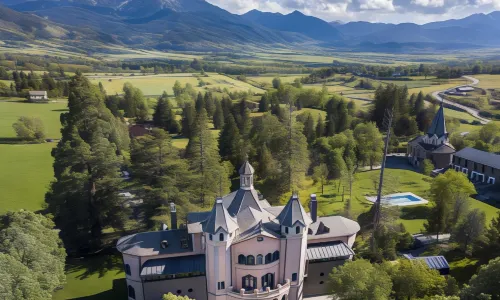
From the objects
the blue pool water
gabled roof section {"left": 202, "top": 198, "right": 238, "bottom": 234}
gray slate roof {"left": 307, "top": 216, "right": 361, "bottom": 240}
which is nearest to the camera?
gabled roof section {"left": 202, "top": 198, "right": 238, "bottom": 234}

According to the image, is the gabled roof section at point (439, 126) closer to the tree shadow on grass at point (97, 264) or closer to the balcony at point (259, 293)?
the balcony at point (259, 293)

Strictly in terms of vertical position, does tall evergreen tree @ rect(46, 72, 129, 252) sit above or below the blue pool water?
above

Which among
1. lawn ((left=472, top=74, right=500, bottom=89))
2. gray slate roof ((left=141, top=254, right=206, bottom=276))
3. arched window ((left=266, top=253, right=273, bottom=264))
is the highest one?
lawn ((left=472, top=74, right=500, bottom=89))

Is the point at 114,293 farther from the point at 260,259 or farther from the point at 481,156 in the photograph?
the point at 481,156

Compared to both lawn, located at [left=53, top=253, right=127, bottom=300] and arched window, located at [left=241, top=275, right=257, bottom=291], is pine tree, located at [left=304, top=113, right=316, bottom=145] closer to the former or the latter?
lawn, located at [left=53, top=253, right=127, bottom=300]

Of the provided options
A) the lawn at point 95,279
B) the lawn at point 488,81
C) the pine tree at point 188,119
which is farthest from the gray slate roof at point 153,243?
the lawn at point 488,81

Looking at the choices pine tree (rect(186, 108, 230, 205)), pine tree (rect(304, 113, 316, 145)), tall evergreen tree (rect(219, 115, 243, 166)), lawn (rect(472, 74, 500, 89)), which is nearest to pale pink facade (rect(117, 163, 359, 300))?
pine tree (rect(186, 108, 230, 205))

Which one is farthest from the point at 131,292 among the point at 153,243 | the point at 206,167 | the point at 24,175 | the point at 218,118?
the point at 218,118

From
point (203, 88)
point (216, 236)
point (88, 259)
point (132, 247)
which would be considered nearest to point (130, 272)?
point (132, 247)
